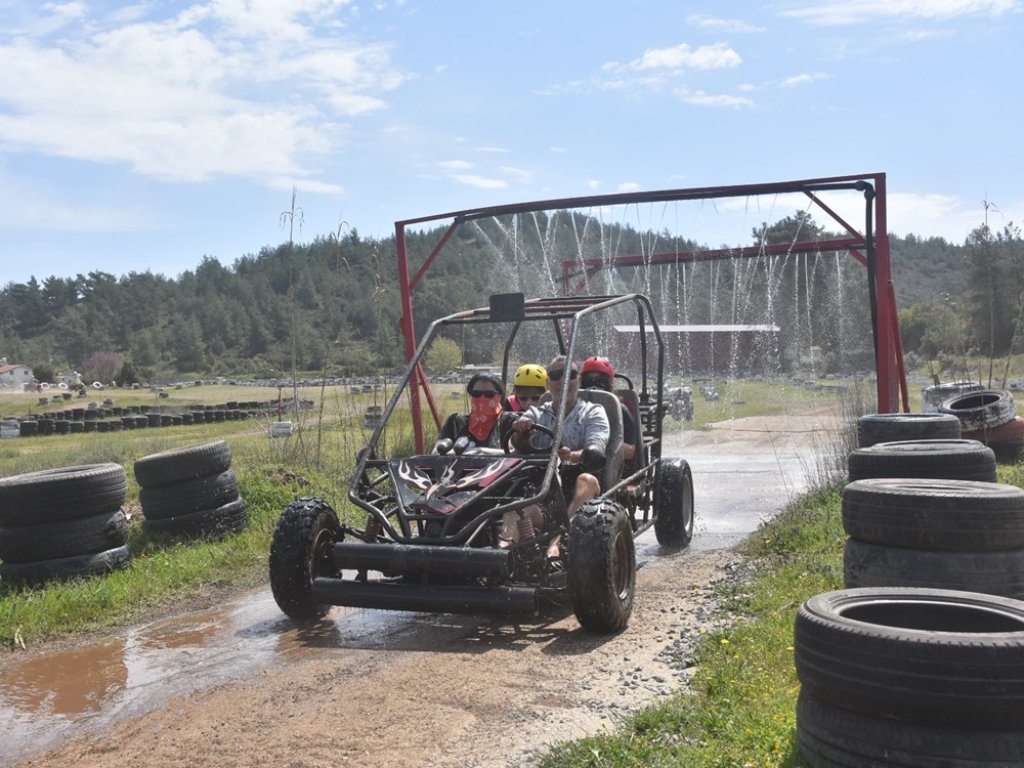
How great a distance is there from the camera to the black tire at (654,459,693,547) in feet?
29.9

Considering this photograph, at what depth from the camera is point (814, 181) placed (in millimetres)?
10953

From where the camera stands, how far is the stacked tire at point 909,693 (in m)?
3.21

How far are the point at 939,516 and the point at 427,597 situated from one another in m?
2.80

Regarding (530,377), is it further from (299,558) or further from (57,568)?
(57,568)

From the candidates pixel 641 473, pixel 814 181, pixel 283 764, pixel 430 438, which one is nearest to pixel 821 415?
pixel 430 438

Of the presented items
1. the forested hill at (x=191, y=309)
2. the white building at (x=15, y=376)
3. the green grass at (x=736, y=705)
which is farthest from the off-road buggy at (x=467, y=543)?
the white building at (x=15, y=376)

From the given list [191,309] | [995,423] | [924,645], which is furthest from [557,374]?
[191,309]

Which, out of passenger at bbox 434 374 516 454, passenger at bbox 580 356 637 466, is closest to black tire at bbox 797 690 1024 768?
passenger at bbox 434 374 516 454

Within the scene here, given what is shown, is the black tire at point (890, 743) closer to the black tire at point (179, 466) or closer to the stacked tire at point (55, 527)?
the stacked tire at point (55, 527)

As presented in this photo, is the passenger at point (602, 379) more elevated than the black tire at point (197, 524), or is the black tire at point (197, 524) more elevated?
the passenger at point (602, 379)

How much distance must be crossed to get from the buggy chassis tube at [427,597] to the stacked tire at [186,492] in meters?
3.55

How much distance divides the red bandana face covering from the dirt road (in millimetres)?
1639

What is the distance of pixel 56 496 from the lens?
8.29 metres

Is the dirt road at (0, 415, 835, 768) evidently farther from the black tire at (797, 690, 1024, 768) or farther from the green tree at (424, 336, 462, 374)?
the green tree at (424, 336, 462, 374)
